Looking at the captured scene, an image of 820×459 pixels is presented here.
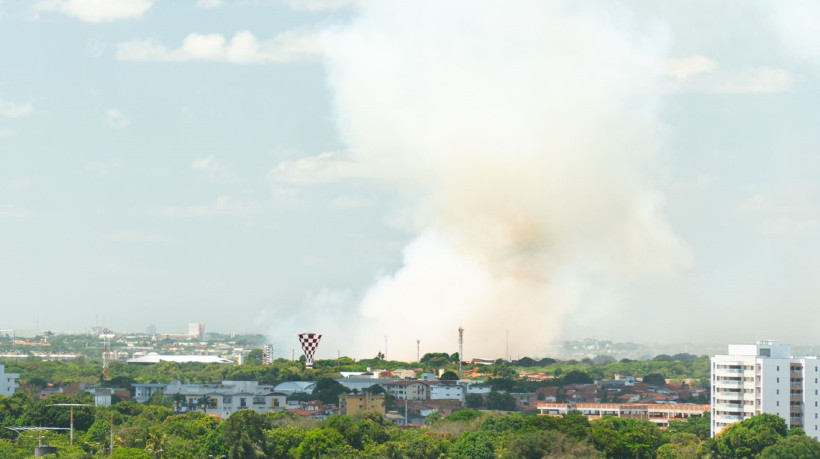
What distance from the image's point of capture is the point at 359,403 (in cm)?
8962

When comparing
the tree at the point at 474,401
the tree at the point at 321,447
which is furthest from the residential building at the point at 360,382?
the tree at the point at 321,447

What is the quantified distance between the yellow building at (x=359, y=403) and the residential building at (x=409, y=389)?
658cm

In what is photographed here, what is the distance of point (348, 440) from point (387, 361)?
238 feet

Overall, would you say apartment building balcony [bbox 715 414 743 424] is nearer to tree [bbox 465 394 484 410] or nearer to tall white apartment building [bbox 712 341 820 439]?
tall white apartment building [bbox 712 341 820 439]

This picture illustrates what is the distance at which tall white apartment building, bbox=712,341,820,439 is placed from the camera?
61438 mm

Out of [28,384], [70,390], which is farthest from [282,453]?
[28,384]

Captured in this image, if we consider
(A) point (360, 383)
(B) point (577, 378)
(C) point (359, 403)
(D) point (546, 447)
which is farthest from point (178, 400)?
(D) point (546, 447)

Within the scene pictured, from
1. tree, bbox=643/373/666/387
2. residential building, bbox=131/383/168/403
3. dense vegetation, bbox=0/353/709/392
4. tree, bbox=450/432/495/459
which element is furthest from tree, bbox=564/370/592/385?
tree, bbox=450/432/495/459

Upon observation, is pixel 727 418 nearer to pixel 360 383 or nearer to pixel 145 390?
pixel 360 383

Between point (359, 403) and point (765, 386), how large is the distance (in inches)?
1323

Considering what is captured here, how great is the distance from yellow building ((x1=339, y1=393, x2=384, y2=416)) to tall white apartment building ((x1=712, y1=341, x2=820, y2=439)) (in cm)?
2855

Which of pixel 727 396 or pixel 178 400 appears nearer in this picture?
pixel 727 396

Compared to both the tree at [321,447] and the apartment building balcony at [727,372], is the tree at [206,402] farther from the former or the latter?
the apartment building balcony at [727,372]

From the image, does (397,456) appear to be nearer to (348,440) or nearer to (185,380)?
(348,440)
